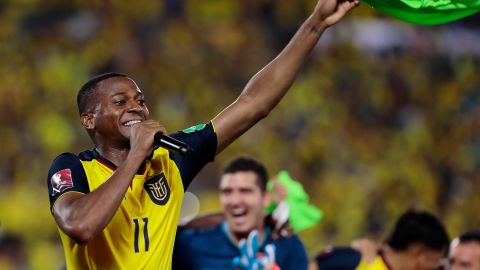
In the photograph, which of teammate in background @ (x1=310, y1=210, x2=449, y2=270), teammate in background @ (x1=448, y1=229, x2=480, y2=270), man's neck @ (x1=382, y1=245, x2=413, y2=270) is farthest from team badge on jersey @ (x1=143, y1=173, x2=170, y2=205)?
teammate in background @ (x1=448, y1=229, x2=480, y2=270)

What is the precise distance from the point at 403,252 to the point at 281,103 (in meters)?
5.35

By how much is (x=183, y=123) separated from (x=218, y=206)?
1.06 meters

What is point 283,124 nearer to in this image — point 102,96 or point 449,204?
point 449,204

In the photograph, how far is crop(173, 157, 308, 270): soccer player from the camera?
5.98m

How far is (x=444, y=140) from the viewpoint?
1198cm

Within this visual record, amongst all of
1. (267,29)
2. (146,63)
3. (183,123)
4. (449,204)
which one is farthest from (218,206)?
(449,204)

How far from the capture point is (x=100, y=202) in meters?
2.98

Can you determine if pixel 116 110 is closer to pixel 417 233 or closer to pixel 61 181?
pixel 61 181

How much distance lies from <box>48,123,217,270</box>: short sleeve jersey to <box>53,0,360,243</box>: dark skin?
9 cm

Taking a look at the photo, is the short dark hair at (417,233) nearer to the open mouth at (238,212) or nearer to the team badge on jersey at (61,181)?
the open mouth at (238,212)

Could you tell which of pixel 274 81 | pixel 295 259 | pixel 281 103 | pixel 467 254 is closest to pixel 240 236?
pixel 295 259

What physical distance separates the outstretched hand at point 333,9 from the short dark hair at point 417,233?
2.29 meters

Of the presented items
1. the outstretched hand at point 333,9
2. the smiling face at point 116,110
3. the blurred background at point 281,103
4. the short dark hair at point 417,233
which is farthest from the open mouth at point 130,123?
the blurred background at point 281,103

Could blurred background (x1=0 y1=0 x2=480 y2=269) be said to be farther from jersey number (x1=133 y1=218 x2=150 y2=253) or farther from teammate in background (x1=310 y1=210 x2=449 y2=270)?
jersey number (x1=133 y1=218 x2=150 y2=253)
